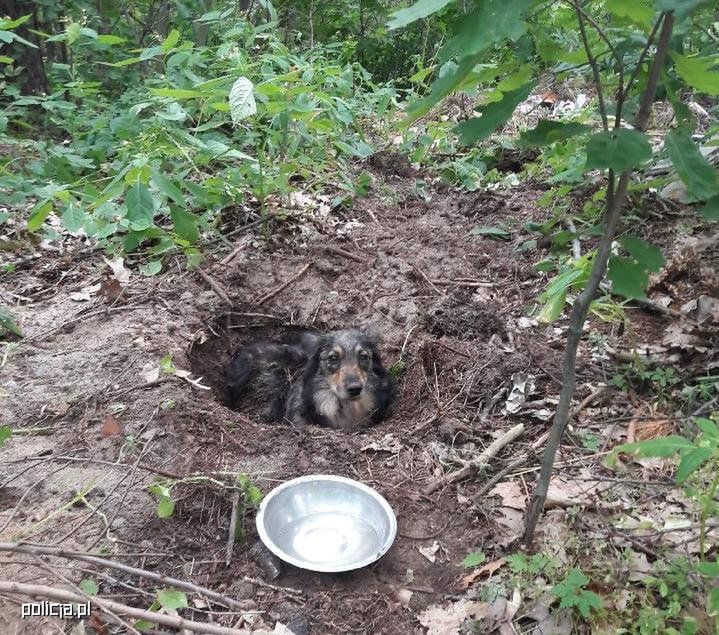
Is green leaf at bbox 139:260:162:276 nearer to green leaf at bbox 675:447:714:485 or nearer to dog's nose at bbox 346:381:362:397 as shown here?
dog's nose at bbox 346:381:362:397

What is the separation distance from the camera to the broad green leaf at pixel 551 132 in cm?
229

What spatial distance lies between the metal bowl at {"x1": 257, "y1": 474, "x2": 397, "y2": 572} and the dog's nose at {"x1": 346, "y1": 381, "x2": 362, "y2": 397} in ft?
4.46

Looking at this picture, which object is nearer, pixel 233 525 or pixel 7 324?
pixel 233 525

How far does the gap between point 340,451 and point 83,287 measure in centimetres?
277

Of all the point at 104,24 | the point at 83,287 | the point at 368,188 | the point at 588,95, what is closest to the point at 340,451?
the point at 83,287

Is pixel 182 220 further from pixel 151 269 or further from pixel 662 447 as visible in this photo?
pixel 662 447

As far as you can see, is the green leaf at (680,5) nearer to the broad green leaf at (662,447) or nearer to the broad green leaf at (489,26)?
the broad green leaf at (489,26)

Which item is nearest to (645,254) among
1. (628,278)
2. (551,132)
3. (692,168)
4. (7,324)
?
(628,278)

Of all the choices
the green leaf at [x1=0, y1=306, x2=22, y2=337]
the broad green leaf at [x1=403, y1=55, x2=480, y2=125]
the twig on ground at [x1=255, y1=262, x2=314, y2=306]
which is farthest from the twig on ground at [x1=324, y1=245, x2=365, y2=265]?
the broad green leaf at [x1=403, y1=55, x2=480, y2=125]

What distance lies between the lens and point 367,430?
453 cm

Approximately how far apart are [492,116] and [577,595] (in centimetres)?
174

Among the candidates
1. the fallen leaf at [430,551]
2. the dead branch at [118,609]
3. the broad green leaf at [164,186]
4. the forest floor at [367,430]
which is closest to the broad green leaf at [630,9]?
the forest floor at [367,430]

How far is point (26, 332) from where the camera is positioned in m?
4.62

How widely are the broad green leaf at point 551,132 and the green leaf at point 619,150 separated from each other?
25cm
